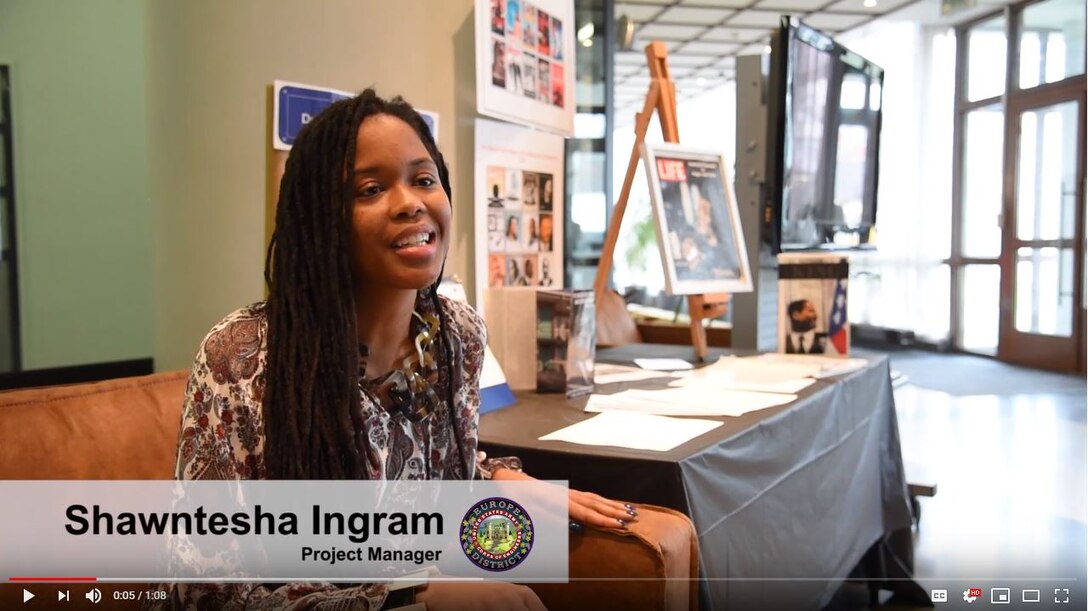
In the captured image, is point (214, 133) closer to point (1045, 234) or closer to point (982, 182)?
point (1045, 234)

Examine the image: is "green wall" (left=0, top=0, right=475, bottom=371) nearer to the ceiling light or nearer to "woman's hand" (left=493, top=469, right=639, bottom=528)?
"woman's hand" (left=493, top=469, right=639, bottom=528)

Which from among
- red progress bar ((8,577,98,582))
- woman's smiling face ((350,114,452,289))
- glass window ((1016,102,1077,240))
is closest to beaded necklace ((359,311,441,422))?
woman's smiling face ((350,114,452,289))

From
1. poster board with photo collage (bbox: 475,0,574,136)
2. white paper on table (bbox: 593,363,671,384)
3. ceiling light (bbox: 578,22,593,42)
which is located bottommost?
white paper on table (bbox: 593,363,671,384)

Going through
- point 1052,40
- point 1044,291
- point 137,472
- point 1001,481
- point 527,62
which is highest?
point 1052,40

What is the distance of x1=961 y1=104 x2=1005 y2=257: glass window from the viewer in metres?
6.30

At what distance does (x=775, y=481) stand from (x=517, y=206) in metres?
1.01

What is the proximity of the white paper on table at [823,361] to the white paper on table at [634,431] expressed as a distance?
0.67m

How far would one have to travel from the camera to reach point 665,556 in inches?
39.1

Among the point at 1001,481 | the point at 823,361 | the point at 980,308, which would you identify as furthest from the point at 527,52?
the point at 980,308

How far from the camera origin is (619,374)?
1.93 m

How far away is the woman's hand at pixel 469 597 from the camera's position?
80 centimetres

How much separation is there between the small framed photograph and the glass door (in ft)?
12.5

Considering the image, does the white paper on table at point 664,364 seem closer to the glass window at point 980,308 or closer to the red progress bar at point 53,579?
the red progress bar at point 53,579

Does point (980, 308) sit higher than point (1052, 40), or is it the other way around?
point (1052, 40)
